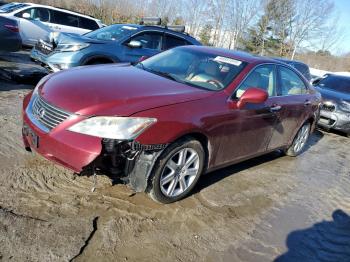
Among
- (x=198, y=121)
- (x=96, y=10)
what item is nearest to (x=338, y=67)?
(x=96, y=10)

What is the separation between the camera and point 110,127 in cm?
339

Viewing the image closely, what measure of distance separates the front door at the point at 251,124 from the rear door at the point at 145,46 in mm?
3903

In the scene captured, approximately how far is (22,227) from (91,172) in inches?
29.0

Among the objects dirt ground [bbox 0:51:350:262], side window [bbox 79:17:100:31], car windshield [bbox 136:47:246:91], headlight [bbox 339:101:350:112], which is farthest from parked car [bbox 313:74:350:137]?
side window [bbox 79:17:100:31]

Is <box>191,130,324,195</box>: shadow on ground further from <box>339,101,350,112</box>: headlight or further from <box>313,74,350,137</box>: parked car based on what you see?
<box>339,101,350,112</box>: headlight

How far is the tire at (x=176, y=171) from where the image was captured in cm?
370

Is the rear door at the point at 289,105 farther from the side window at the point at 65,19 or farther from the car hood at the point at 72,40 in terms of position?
the side window at the point at 65,19

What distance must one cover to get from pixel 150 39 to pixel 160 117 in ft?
19.4

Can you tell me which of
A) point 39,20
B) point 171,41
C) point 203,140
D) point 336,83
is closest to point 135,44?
point 171,41

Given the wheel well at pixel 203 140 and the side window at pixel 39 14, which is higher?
the wheel well at pixel 203 140

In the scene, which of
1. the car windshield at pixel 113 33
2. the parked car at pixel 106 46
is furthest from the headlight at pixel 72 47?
the car windshield at pixel 113 33

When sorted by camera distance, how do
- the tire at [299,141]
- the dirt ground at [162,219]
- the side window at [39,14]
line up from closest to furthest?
the dirt ground at [162,219] → the tire at [299,141] → the side window at [39,14]

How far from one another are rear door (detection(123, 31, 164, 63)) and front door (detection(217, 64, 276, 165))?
12.8 ft

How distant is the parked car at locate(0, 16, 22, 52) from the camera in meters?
8.05
